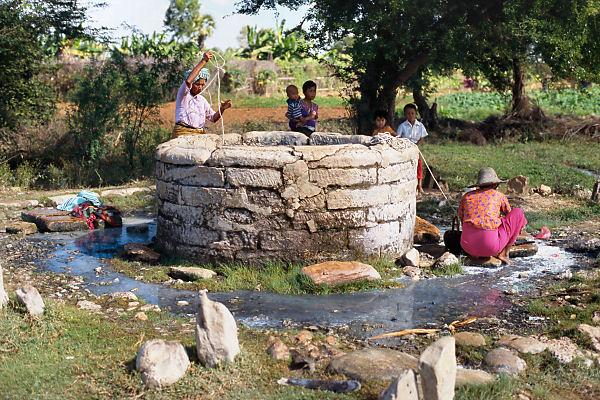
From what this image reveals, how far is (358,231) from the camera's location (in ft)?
24.4

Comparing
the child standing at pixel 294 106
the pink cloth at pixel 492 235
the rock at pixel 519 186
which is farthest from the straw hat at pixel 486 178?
the rock at pixel 519 186

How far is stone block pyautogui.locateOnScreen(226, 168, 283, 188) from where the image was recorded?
7.18 m

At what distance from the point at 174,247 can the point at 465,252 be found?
9.80 ft

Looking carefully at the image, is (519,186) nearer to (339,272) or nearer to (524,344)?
(339,272)

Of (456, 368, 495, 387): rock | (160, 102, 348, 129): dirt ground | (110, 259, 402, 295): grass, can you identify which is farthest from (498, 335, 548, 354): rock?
(160, 102, 348, 129): dirt ground

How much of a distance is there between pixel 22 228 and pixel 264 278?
370 centimetres

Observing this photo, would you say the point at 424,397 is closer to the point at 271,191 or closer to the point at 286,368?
the point at 286,368

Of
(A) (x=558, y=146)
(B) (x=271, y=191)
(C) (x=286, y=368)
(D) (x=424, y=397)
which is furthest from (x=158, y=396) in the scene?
(A) (x=558, y=146)

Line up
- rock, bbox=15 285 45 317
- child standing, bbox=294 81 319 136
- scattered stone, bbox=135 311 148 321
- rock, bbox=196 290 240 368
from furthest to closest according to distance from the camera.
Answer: child standing, bbox=294 81 319 136
scattered stone, bbox=135 311 148 321
rock, bbox=15 285 45 317
rock, bbox=196 290 240 368

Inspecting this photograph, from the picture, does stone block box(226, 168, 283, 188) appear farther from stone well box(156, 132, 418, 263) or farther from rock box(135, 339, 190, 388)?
rock box(135, 339, 190, 388)

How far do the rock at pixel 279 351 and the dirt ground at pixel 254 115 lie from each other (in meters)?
12.5

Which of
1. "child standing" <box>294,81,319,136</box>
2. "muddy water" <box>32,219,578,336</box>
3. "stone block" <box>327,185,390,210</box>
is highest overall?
"child standing" <box>294,81,319,136</box>

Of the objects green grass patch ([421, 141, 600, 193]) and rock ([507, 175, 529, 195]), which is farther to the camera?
green grass patch ([421, 141, 600, 193])

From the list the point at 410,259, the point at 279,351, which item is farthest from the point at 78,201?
the point at 279,351
